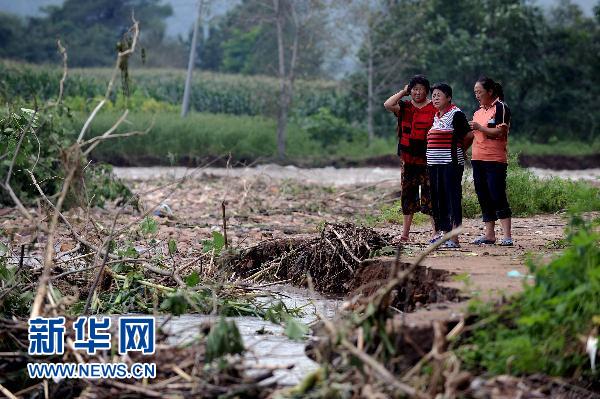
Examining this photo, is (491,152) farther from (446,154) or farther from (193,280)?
(193,280)

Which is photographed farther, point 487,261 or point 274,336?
point 487,261

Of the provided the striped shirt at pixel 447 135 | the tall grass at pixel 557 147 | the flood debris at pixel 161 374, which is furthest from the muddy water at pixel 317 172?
the flood debris at pixel 161 374

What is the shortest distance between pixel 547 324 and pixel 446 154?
11.8 ft

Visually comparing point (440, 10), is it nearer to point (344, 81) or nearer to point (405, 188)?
point (344, 81)

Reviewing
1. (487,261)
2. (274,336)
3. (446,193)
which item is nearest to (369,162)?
(446,193)

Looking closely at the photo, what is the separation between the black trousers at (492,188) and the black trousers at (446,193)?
21 cm

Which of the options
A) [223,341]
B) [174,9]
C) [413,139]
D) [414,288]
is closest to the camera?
[223,341]

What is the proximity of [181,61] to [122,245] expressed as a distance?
5782 centimetres

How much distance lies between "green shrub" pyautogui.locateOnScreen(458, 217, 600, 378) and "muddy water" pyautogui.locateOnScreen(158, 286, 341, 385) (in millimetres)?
971

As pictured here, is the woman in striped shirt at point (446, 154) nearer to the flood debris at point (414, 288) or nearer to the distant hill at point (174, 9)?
the flood debris at point (414, 288)

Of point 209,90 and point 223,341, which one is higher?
point 209,90

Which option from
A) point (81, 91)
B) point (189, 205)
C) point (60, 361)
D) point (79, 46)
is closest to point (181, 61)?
point (79, 46)

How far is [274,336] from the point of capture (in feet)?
22.5

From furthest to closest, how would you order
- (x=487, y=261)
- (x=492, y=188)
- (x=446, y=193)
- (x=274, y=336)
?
(x=492, y=188) < (x=446, y=193) < (x=487, y=261) < (x=274, y=336)
